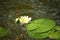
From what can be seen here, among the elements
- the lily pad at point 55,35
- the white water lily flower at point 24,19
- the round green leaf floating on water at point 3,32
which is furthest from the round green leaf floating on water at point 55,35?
the round green leaf floating on water at point 3,32

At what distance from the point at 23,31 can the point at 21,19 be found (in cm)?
13

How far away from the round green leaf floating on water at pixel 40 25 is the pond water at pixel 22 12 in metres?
0.06

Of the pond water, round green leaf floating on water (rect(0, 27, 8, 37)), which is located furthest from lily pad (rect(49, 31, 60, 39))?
round green leaf floating on water (rect(0, 27, 8, 37))

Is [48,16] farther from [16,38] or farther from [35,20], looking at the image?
[16,38]

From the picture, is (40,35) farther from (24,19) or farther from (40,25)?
(24,19)

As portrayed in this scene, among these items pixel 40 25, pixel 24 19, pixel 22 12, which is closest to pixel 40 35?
pixel 40 25

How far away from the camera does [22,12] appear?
62.9 inches

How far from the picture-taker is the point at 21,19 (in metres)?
1.48

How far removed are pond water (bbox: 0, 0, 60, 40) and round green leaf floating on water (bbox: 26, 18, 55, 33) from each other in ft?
0.20

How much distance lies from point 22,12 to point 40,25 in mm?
287

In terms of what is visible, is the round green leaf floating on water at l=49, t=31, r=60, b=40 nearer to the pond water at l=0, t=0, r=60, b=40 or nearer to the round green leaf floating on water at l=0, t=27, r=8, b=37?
the pond water at l=0, t=0, r=60, b=40

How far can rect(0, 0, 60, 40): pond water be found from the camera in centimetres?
140

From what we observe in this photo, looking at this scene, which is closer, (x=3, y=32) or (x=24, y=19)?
(x=3, y=32)

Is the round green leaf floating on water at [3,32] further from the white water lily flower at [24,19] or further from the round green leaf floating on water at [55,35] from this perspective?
the round green leaf floating on water at [55,35]
